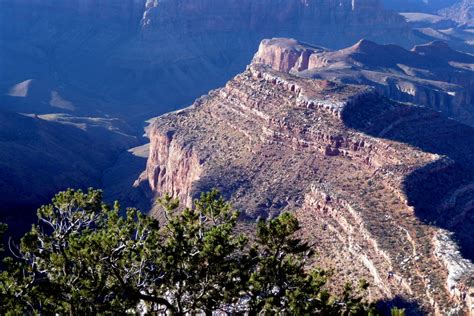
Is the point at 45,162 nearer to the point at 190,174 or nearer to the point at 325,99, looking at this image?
the point at 190,174

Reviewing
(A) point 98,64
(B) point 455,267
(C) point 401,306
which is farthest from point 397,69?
(C) point 401,306

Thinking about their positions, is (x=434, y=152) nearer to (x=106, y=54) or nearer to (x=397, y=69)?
(x=397, y=69)

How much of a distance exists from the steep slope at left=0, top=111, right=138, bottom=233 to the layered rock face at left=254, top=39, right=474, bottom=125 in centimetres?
3848

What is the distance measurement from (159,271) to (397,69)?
12614 cm

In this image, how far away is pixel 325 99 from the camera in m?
71.1

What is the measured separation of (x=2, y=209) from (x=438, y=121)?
49.0m

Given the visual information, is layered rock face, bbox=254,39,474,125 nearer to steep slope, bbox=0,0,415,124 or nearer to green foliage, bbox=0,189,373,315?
steep slope, bbox=0,0,415,124

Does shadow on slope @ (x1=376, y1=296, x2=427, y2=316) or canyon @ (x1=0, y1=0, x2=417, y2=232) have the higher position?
shadow on slope @ (x1=376, y1=296, x2=427, y2=316)

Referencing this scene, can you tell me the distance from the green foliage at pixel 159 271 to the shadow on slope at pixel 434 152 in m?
24.2

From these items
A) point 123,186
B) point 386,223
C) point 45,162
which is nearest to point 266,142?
point 386,223

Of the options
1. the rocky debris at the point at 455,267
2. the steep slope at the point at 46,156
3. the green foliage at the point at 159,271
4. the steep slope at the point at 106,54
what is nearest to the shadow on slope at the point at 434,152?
the rocky debris at the point at 455,267

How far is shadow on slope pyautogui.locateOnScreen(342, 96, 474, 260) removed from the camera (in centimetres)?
5278

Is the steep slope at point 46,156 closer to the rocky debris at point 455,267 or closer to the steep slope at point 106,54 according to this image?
the rocky debris at point 455,267

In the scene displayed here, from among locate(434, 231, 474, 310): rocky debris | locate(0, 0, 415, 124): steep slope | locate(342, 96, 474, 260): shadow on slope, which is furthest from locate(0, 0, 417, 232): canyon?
locate(434, 231, 474, 310): rocky debris
